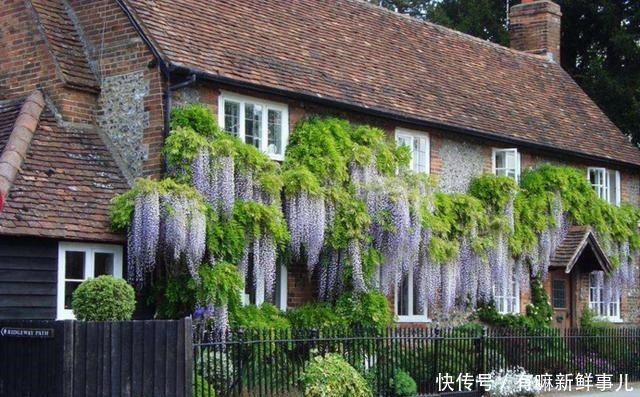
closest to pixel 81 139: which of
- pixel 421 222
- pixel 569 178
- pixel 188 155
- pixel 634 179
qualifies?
pixel 188 155

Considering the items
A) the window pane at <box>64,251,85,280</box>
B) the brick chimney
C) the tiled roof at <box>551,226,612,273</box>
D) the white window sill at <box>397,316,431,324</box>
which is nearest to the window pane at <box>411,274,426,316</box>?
the white window sill at <box>397,316,431,324</box>

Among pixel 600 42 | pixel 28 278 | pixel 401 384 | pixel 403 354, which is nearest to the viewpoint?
pixel 28 278

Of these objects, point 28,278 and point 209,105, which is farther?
point 209,105

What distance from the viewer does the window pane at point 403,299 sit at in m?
23.4

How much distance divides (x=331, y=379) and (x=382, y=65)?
1050 centimetres

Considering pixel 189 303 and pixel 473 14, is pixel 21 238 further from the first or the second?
pixel 473 14

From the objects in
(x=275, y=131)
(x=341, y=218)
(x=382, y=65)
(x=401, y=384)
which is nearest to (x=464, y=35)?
(x=382, y=65)

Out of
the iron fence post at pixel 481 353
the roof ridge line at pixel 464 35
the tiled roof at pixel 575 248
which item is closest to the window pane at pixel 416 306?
the iron fence post at pixel 481 353

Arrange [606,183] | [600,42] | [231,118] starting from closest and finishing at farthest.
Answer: [231,118] → [606,183] → [600,42]

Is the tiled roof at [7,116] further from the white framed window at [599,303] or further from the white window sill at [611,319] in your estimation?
the white window sill at [611,319]

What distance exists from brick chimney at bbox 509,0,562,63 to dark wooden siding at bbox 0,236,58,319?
20397 millimetres

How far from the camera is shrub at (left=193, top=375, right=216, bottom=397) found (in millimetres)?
14680

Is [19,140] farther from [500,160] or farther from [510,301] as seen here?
[510,301]

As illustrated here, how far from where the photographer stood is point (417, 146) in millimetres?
23812
